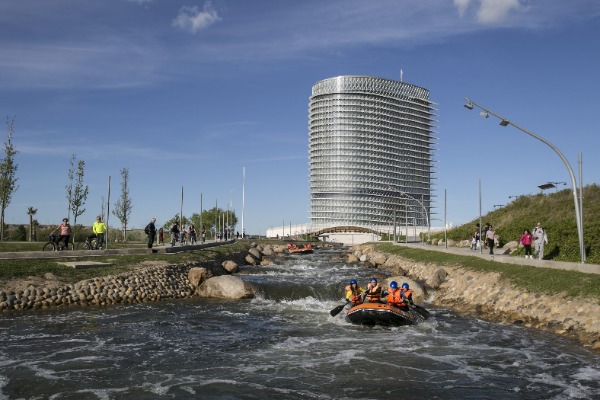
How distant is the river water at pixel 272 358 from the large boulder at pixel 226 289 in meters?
4.87

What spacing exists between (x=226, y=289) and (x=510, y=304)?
48.6 feet

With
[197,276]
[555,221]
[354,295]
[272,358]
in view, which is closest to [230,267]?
[197,276]

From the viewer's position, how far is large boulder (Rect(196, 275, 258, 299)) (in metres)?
29.9

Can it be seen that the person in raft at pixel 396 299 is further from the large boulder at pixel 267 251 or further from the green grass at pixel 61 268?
Answer: the large boulder at pixel 267 251

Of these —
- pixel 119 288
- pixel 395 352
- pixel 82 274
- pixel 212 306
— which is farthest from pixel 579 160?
pixel 82 274

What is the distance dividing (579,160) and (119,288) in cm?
2391

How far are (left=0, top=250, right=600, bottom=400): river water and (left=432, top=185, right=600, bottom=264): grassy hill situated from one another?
13926 mm

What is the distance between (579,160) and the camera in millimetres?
26703

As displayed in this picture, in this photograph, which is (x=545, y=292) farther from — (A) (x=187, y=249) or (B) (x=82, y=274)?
(A) (x=187, y=249)

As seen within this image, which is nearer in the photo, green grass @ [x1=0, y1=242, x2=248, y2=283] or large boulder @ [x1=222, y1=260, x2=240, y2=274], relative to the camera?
green grass @ [x1=0, y1=242, x2=248, y2=283]

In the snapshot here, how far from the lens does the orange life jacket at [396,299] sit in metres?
22.5

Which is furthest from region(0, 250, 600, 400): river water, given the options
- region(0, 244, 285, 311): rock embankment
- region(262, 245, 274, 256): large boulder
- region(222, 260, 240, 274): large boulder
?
region(262, 245, 274, 256): large boulder

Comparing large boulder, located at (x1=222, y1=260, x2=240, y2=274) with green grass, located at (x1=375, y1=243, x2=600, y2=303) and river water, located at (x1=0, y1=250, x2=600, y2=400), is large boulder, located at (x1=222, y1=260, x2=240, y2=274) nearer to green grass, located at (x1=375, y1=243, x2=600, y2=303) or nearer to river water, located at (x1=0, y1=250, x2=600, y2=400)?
river water, located at (x1=0, y1=250, x2=600, y2=400)

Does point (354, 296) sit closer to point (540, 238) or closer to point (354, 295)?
point (354, 295)
